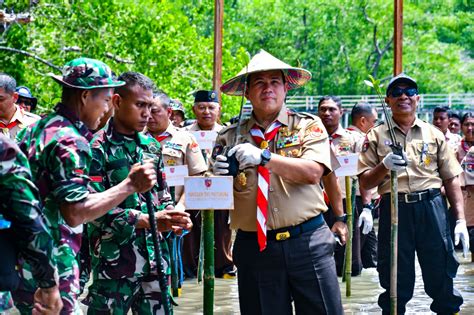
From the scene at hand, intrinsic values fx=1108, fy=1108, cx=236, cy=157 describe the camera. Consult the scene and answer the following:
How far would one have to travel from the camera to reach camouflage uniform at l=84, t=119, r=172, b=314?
679cm

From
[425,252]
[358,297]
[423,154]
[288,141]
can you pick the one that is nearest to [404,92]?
[423,154]

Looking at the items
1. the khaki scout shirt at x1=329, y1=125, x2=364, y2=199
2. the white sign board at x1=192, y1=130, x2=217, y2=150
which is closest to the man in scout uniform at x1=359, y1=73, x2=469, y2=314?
the khaki scout shirt at x1=329, y1=125, x2=364, y2=199

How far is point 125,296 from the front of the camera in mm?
6875

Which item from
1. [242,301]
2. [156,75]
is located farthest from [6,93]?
[156,75]

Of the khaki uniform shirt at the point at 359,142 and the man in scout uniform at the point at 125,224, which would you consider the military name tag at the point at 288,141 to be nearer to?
the man in scout uniform at the point at 125,224

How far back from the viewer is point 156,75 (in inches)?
994

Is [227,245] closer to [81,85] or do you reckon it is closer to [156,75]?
[81,85]

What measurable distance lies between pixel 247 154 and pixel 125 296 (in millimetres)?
1183

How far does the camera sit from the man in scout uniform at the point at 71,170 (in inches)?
224

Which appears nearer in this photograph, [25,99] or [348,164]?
[348,164]

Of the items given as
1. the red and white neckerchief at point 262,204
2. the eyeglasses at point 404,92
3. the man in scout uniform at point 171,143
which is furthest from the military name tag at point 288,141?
the man in scout uniform at point 171,143

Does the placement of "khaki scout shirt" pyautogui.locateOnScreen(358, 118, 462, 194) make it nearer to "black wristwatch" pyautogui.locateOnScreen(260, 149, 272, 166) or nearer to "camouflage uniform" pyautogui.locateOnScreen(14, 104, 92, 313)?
"black wristwatch" pyautogui.locateOnScreen(260, 149, 272, 166)

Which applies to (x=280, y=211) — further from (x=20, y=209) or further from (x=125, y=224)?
(x=20, y=209)

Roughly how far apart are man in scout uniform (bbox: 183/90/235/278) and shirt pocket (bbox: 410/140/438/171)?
462cm
